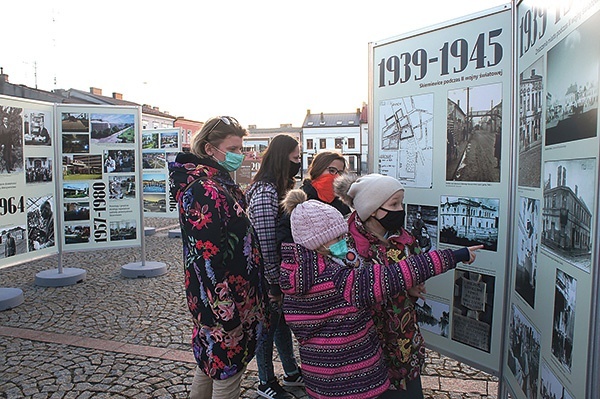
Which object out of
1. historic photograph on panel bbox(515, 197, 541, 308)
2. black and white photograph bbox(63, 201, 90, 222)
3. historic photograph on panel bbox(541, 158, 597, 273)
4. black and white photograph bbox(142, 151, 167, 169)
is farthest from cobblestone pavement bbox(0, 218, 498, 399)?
black and white photograph bbox(142, 151, 167, 169)

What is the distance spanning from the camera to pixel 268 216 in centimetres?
292

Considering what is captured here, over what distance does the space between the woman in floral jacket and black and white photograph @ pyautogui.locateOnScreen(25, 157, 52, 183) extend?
4140 mm

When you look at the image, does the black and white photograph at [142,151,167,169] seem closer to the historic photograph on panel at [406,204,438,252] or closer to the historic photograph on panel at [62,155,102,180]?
the historic photograph on panel at [62,155,102,180]

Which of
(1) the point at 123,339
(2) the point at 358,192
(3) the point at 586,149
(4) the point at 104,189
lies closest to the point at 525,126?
(3) the point at 586,149

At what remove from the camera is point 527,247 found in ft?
6.64

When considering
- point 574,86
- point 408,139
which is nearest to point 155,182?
point 408,139

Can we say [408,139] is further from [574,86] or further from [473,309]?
[574,86]

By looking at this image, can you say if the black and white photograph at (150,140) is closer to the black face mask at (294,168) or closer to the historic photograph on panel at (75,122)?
the historic photograph on panel at (75,122)

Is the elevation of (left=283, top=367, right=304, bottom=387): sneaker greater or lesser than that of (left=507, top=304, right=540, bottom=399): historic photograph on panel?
lesser

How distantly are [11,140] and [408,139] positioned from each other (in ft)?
15.5

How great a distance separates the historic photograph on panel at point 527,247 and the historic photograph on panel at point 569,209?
4.3 inches

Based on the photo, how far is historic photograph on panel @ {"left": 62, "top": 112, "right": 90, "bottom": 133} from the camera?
623cm

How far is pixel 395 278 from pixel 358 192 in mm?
567

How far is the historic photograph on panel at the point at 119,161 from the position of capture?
6.55 metres
